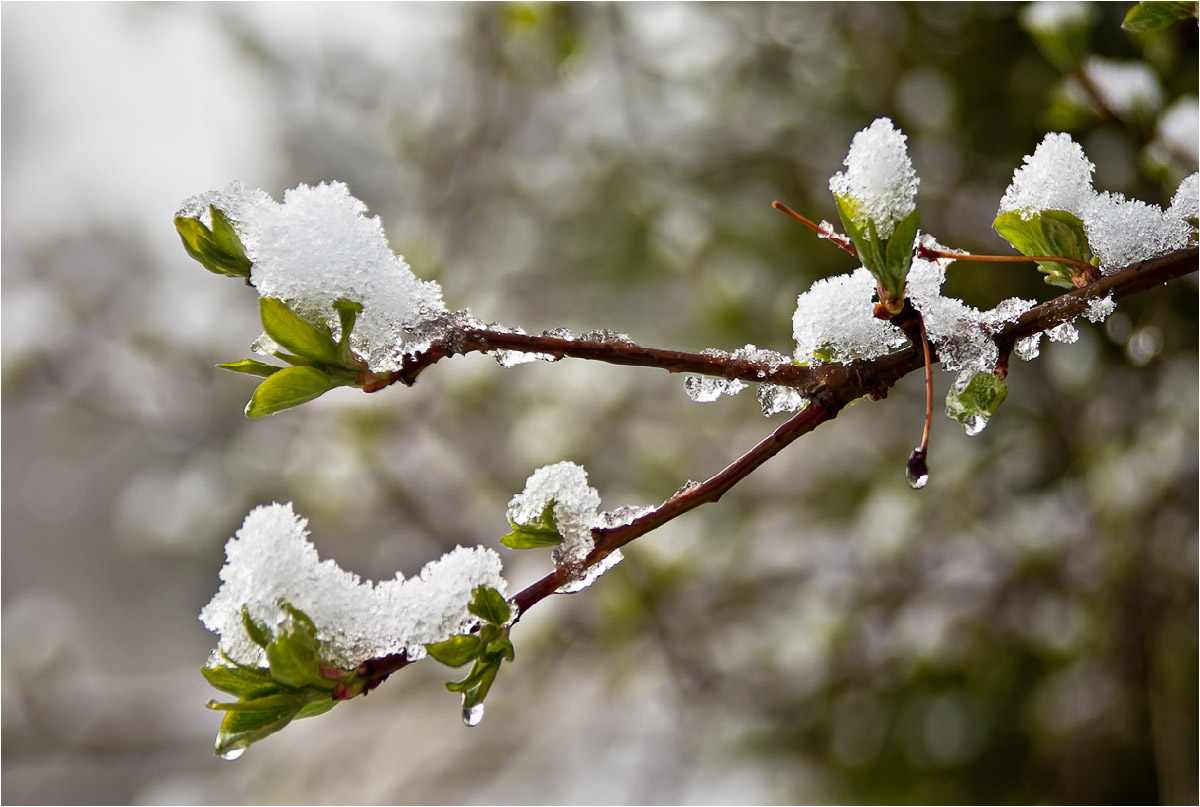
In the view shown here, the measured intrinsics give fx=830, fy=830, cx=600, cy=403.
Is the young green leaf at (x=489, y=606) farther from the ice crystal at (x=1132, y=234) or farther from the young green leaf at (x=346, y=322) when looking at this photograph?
the ice crystal at (x=1132, y=234)

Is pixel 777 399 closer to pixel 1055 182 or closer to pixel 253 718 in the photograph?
pixel 1055 182

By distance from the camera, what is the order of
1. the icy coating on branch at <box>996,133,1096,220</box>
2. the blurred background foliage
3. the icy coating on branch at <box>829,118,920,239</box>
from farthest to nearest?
the blurred background foliage, the icy coating on branch at <box>996,133,1096,220</box>, the icy coating on branch at <box>829,118,920,239</box>

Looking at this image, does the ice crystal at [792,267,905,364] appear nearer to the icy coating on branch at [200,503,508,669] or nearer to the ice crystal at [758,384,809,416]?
the ice crystal at [758,384,809,416]

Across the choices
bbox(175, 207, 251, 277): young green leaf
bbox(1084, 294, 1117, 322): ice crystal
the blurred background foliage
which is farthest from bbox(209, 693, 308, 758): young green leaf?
the blurred background foliage

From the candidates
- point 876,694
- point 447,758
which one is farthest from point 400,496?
point 876,694

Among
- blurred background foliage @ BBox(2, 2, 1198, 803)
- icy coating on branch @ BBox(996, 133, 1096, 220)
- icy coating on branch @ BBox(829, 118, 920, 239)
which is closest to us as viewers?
icy coating on branch @ BBox(829, 118, 920, 239)

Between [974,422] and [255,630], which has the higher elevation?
[974,422]

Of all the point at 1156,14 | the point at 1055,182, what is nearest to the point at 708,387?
the point at 1055,182

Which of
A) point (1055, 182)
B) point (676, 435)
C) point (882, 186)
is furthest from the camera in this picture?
point (676, 435)

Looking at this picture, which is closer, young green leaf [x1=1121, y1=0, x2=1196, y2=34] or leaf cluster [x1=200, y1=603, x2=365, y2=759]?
leaf cluster [x1=200, y1=603, x2=365, y2=759]
